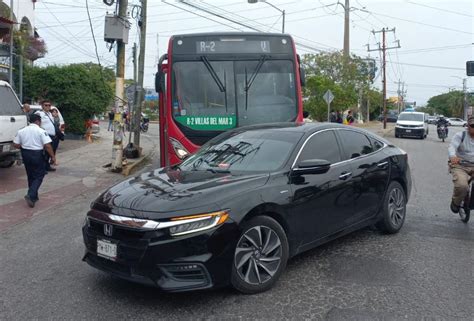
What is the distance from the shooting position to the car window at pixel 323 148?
529 centimetres

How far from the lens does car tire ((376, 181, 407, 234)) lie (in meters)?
6.27

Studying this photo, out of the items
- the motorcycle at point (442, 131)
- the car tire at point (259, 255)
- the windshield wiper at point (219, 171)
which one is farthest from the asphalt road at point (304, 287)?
the motorcycle at point (442, 131)

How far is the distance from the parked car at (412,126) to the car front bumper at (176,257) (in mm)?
28122

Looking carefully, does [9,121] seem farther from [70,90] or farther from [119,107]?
[70,90]

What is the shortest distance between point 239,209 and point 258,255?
500mm

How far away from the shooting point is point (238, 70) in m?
8.86

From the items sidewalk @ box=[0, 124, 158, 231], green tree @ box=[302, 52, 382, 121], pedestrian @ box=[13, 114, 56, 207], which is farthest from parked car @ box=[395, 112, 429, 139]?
Answer: pedestrian @ box=[13, 114, 56, 207]

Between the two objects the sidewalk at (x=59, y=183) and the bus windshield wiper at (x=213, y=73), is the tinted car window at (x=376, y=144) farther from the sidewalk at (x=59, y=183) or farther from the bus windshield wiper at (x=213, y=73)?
the sidewalk at (x=59, y=183)

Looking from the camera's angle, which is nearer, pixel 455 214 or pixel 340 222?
pixel 340 222

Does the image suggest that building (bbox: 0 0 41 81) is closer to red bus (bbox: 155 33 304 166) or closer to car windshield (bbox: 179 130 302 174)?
red bus (bbox: 155 33 304 166)

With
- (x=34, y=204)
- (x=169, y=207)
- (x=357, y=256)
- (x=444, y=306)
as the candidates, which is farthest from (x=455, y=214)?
(x=34, y=204)

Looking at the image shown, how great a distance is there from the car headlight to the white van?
7.73 meters

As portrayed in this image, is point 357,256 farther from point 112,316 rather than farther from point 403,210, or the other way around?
point 112,316

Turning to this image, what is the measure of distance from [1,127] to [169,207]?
7.71 m
